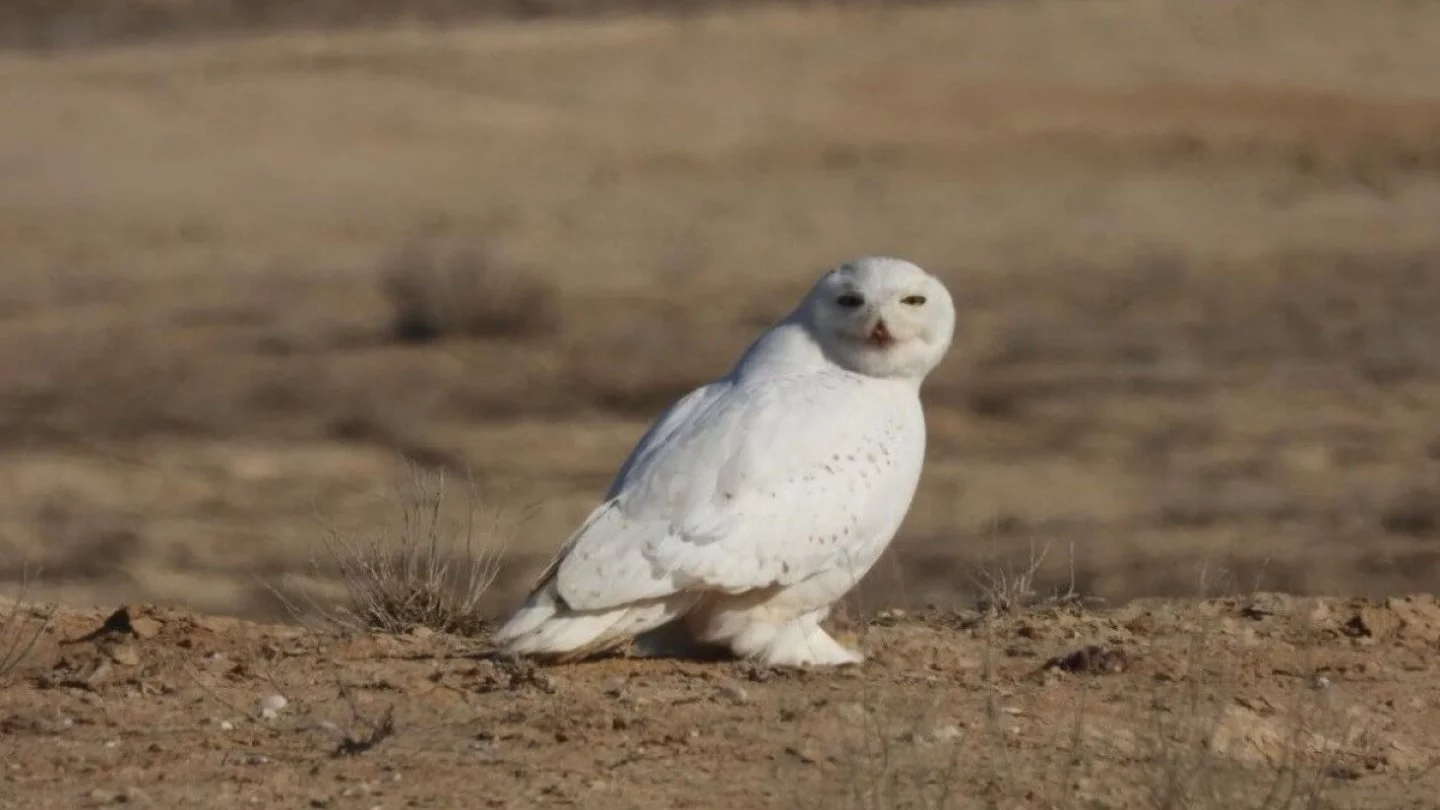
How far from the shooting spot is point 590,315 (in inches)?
893

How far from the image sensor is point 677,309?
22.6 meters

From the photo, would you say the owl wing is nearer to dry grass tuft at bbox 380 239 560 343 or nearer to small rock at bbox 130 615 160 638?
small rock at bbox 130 615 160 638

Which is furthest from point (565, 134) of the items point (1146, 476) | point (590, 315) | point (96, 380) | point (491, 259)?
point (1146, 476)

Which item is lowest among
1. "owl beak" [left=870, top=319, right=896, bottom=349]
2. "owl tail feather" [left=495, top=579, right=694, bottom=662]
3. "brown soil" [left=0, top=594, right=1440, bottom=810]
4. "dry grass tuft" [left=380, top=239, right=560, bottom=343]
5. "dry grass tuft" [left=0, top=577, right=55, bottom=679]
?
"dry grass tuft" [left=380, top=239, right=560, bottom=343]

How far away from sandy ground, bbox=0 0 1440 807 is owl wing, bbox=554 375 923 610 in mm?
349

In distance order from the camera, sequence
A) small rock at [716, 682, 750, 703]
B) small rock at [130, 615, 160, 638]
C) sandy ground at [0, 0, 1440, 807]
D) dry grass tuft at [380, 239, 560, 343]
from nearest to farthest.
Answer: small rock at [716, 682, 750, 703] → sandy ground at [0, 0, 1440, 807] → small rock at [130, 615, 160, 638] → dry grass tuft at [380, 239, 560, 343]

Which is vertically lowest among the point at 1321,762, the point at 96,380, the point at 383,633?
the point at 96,380

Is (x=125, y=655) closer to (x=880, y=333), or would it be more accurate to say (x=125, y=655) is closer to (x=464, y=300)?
(x=880, y=333)

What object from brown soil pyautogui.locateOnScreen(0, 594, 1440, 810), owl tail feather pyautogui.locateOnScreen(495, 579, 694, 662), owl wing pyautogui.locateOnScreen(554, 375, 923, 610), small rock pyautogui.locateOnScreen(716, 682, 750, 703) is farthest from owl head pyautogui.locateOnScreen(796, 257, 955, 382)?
small rock pyautogui.locateOnScreen(716, 682, 750, 703)

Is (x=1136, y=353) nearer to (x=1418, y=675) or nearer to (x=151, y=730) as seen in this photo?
(x=1418, y=675)

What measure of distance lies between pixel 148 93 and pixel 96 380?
14.2 metres

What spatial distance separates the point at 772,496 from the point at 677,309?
14492 millimetres

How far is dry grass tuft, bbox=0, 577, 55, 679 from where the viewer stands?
8680mm

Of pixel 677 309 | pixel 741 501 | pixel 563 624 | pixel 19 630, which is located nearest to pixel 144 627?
pixel 19 630
